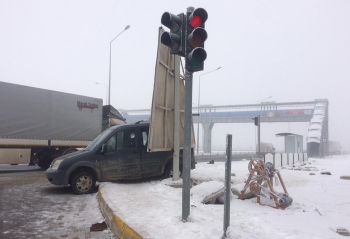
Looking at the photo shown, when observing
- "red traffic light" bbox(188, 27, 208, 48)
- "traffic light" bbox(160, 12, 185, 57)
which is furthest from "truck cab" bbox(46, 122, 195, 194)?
"red traffic light" bbox(188, 27, 208, 48)

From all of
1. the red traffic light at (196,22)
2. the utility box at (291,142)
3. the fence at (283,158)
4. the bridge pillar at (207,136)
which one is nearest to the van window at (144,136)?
the red traffic light at (196,22)

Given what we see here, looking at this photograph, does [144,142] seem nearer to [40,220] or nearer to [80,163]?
[80,163]

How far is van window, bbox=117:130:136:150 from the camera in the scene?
7.92 metres

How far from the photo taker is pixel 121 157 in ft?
25.6

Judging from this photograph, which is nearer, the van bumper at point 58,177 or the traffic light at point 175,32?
the traffic light at point 175,32

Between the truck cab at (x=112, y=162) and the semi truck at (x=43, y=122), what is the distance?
5100 mm

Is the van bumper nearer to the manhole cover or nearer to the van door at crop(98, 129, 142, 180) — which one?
the van door at crop(98, 129, 142, 180)

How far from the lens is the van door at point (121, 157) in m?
7.66

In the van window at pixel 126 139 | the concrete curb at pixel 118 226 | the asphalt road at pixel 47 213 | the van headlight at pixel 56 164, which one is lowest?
the asphalt road at pixel 47 213

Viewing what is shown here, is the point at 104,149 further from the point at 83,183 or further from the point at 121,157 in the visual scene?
the point at 83,183

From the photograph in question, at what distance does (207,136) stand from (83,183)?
148 ft

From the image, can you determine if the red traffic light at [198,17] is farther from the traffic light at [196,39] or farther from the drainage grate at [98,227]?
the drainage grate at [98,227]

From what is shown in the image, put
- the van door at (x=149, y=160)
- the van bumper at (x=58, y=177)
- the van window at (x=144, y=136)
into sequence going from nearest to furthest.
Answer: the van bumper at (x=58, y=177)
the van door at (x=149, y=160)
the van window at (x=144, y=136)

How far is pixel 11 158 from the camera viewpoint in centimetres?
1198
